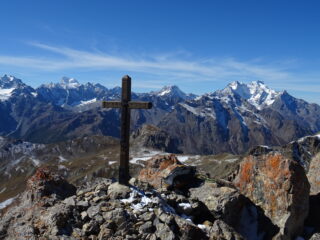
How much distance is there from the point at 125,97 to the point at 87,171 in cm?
13795

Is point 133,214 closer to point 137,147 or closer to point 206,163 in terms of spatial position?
point 206,163

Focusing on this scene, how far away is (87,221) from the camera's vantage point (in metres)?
15.6

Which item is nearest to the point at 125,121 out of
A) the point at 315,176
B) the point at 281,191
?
the point at 281,191

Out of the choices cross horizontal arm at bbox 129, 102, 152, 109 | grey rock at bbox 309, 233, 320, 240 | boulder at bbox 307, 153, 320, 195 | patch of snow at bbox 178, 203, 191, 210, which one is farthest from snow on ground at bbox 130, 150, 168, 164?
grey rock at bbox 309, 233, 320, 240

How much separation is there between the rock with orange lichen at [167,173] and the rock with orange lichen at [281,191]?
330 centimetres

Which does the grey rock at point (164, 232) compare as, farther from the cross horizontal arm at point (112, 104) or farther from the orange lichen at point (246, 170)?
the orange lichen at point (246, 170)

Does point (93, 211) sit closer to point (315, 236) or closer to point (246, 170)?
point (246, 170)

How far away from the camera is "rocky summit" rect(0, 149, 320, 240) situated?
1520 cm

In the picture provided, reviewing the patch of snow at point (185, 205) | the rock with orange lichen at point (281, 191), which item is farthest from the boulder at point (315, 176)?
the patch of snow at point (185, 205)

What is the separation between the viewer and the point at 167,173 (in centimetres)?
2181

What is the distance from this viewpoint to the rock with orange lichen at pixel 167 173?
21.6m

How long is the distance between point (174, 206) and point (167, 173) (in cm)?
359

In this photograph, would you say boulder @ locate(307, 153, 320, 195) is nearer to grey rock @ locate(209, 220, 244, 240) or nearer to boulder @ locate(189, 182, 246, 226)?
boulder @ locate(189, 182, 246, 226)

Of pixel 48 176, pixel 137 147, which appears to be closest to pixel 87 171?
pixel 137 147
